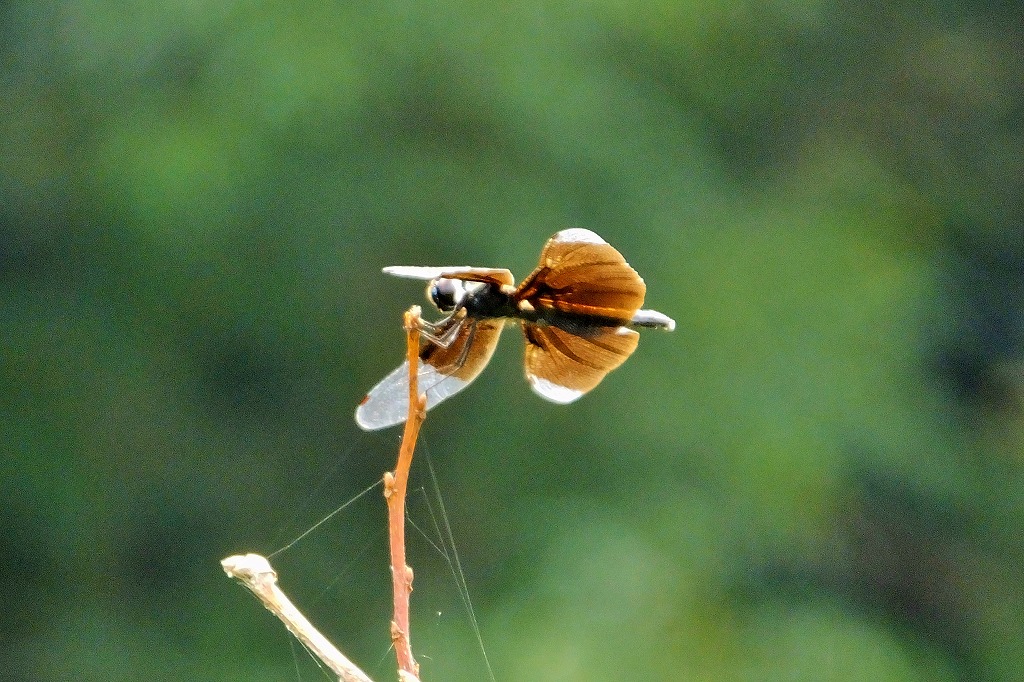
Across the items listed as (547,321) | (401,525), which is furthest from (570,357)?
(401,525)

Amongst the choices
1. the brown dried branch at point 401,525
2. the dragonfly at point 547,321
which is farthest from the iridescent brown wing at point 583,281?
the brown dried branch at point 401,525

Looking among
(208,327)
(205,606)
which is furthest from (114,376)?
(205,606)

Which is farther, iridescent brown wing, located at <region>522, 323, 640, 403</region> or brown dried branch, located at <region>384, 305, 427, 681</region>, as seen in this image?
iridescent brown wing, located at <region>522, 323, 640, 403</region>

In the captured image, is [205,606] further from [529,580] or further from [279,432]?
[529,580]

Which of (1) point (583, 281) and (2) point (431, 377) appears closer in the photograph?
(1) point (583, 281)

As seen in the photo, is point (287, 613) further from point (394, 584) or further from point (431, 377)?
point (431, 377)

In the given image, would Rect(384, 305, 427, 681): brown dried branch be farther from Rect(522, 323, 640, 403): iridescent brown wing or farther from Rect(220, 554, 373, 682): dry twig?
Rect(522, 323, 640, 403): iridescent brown wing

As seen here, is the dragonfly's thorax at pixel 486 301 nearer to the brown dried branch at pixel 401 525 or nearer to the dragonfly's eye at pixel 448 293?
the dragonfly's eye at pixel 448 293

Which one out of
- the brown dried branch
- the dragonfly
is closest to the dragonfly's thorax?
the dragonfly
